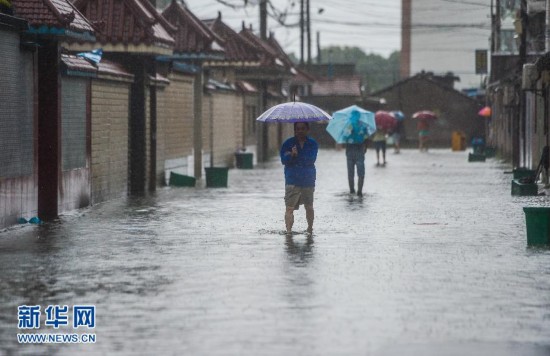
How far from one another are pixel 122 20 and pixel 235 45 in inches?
856

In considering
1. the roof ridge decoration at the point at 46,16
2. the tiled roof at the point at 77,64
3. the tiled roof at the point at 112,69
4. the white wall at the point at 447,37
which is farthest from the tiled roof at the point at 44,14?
the white wall at the point at 447,37

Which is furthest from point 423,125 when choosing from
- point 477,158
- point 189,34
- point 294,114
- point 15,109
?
point 15,109

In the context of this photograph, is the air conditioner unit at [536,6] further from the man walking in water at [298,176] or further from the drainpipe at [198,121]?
the man walking in water at [298,176]

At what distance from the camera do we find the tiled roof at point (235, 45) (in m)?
49.7

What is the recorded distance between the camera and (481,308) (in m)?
11.6

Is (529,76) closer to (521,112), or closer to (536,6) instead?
(536,6)

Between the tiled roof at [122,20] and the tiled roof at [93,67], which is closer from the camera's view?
the tiled roof at [93,67]

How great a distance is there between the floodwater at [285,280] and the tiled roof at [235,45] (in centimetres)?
2505

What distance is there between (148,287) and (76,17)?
9741 millimetres

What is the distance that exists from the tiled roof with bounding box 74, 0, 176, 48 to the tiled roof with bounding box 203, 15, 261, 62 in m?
19.9

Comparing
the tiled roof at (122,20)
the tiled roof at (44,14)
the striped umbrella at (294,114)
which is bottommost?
the striped umbrella at (294,114)

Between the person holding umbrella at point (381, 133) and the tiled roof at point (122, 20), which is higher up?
the tiled roof at point (122, 20)

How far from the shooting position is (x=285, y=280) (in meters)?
13.6

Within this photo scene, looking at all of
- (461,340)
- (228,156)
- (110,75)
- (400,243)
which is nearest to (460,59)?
(228,156)
